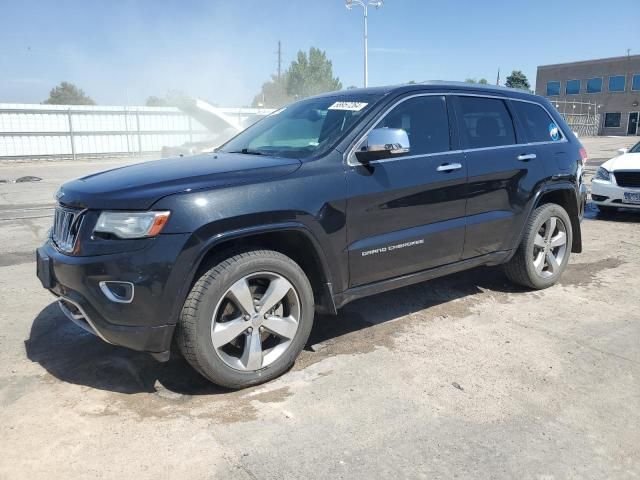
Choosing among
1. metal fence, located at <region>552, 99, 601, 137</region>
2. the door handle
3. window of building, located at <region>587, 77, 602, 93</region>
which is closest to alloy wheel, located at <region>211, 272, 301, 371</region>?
the door handle

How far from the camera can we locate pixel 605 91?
58.2 meters

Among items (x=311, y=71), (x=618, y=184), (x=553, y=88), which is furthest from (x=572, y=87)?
(x=618, y=184)

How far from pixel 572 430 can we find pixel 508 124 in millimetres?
2761

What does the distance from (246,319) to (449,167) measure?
1.93 meters

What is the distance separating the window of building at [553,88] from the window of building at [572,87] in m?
1.04

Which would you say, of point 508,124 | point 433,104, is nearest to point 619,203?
point 508,124

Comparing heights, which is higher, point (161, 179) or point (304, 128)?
point (304, 128)

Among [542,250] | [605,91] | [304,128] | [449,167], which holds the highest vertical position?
[605,91]

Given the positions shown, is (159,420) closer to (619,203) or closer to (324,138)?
(324,138)

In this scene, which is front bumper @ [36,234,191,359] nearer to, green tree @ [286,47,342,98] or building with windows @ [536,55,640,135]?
building with windows @ [536,55,640,135]

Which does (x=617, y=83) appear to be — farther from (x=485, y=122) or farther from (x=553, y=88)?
(x=485, y=122)

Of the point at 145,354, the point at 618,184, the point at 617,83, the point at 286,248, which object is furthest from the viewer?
the point at 617,83

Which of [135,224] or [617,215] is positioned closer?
[135,224]

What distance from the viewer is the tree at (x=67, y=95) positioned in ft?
243
